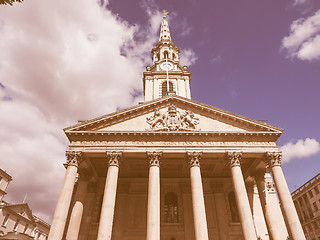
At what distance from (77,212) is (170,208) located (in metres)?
9.92

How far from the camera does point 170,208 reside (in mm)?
25062

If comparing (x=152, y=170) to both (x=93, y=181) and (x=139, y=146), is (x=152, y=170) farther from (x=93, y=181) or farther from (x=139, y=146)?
(x=93, y=181)

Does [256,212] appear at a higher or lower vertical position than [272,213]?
higher

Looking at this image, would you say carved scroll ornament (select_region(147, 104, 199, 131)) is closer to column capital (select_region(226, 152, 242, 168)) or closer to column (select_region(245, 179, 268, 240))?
column capital (select_region(226, 152, 242, 168))

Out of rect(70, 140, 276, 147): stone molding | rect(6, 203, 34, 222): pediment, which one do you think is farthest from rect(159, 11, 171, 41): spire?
rect(6, 203, 34, 222): pediment

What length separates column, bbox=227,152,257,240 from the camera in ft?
54.6

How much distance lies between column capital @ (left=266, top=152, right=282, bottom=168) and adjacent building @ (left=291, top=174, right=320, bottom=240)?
30.6m

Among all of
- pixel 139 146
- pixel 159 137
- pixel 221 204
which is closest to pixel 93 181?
pixel 139 146

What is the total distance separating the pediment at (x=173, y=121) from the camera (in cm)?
2164

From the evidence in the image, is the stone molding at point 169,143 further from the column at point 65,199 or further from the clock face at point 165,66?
the clock face at point 165,66

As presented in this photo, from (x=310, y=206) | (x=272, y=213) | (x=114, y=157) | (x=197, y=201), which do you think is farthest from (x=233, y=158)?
(x=310, y=206)

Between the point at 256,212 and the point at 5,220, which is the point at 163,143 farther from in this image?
the point at 5,220

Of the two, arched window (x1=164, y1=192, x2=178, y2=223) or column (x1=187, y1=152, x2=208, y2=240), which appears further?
arched window (x1=164, y1=192, x2=178, y2=223)

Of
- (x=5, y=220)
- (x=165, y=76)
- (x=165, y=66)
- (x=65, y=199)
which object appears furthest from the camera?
(x=165, y=66)
